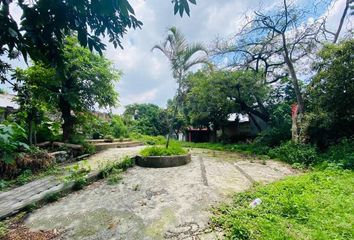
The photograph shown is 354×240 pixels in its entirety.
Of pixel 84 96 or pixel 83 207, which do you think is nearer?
pixel 83 207

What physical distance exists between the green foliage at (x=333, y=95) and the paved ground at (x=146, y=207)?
10.6 feet

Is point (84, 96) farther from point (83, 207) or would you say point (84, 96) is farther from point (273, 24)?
point (273, 24)

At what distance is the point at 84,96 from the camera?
8258 millimetres

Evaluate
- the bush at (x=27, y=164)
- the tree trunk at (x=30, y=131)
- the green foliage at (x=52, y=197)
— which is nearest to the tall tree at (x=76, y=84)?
the tree trunk at (x=30, y=131)

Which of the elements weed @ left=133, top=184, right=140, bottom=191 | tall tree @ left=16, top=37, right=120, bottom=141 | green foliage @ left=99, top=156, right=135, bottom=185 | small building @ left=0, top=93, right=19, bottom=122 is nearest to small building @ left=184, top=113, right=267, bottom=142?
tall tree @ left=16, top=37, right=120, bottom=141

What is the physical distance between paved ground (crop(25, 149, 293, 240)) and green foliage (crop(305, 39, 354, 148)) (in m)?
3.22

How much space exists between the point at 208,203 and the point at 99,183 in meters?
2.73

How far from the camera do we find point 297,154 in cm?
748

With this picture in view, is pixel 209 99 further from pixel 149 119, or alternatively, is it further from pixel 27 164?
pixel 149 119

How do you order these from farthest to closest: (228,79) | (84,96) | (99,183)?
(228,79)
(84,96)
(99,183)

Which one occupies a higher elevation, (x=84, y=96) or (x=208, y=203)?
(x=84, y=96)

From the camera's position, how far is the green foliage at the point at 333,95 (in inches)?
271

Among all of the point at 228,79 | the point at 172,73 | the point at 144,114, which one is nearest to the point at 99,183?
the point at 172,73

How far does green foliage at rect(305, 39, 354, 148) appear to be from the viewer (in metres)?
6.89
